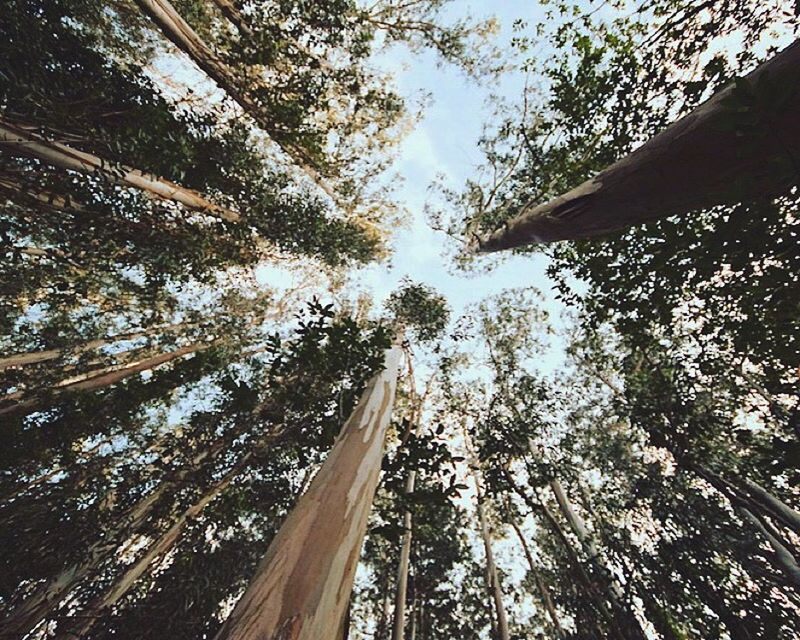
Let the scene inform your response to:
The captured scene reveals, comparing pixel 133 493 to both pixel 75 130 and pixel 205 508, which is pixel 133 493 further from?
pixel 75 130

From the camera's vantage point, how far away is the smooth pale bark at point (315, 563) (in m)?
1.02

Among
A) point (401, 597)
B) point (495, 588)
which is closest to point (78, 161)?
point (401, 597)

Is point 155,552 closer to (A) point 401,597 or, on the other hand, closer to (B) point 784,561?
(A) point 401,597

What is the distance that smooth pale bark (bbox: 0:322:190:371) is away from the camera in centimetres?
781

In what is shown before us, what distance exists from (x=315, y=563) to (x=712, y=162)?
2.44 meters

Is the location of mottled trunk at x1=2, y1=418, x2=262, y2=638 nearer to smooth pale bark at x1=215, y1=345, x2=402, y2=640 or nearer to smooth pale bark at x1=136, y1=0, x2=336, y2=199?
smooth pale bark at x1=215, y1=345, x2=402, y2=640

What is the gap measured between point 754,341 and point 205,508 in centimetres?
850

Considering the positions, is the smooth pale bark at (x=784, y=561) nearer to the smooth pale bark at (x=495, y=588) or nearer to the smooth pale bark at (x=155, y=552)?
the smooth pale bark at (x=495, y=588)

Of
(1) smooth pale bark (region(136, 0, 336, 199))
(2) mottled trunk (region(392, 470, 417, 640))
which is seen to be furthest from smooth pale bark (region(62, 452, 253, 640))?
(1) smooth pale bark (region(136, 0, 336, 199))

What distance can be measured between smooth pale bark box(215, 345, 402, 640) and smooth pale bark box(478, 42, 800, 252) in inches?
87.0

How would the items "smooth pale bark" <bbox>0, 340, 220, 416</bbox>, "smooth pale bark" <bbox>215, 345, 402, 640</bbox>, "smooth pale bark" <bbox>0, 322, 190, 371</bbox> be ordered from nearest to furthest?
"smooth pale bark" <bbox>215, 345, 402, 640</bbox>
"smooth pale bark" <bbox>0, 340, 220, 416</bbox>
"smooth pale bark" <bbox>0, 322, 190, 371</bbox>

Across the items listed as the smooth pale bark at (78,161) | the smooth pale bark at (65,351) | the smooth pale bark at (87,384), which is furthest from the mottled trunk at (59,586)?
the smooth pale bark at (65,351)

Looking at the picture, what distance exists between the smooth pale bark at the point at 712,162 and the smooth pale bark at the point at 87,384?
9371 millimetres

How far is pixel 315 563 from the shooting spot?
127 centimetres
